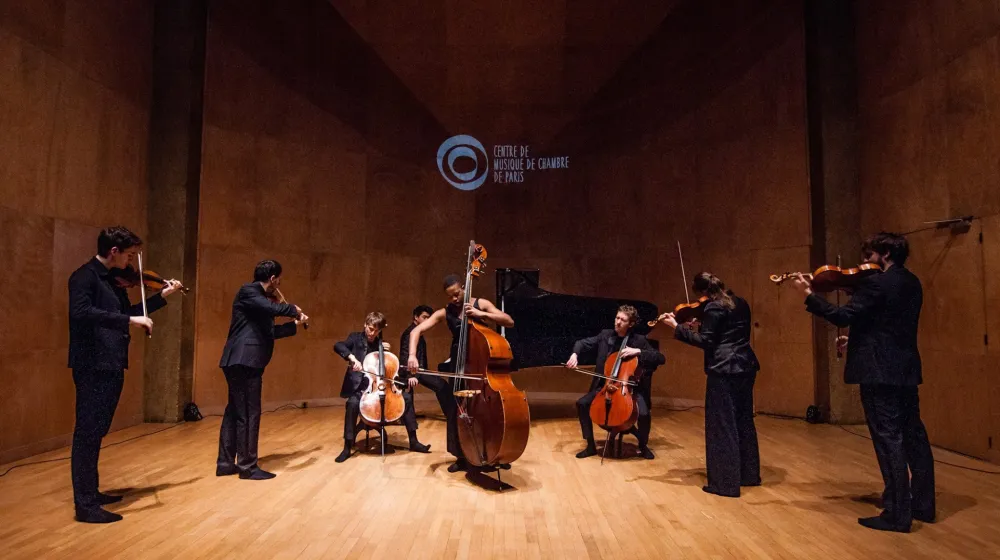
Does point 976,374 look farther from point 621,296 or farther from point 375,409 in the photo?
point 375,409

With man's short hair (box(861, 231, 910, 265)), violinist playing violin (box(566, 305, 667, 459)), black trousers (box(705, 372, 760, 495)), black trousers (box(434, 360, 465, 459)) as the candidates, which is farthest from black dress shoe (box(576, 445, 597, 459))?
man's short hair (box(861, 231, 910, 265))

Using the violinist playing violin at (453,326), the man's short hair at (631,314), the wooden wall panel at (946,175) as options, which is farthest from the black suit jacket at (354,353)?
the wooden wall panel at (946,175)

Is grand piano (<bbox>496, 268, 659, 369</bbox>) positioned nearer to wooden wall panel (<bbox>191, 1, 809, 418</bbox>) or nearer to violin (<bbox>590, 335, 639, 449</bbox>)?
violin (<bbox>590, 335, 639, 449</bbox>)

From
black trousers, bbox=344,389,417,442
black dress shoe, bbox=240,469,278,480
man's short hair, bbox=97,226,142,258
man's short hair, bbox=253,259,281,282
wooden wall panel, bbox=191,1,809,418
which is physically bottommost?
black dress shoe, bbox=240,469,278,480

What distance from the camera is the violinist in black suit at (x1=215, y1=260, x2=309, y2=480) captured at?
4.56 m

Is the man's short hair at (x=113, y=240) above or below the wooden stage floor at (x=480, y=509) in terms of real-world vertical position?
above

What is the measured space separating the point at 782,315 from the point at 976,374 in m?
2.49

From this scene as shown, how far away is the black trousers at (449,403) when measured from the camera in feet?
16.4

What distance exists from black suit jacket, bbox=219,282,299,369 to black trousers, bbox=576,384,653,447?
2.77 m

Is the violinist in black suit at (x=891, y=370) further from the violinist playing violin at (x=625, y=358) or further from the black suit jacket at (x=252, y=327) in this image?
the black suit jacket at (x=252, y=327)

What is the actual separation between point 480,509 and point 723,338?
207 cm

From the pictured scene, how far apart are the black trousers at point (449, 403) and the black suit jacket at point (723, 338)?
1.85 m

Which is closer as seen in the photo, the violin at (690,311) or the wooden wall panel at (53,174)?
the violin at (690,311)

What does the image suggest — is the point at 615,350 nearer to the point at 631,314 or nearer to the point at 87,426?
the point at 631,314
